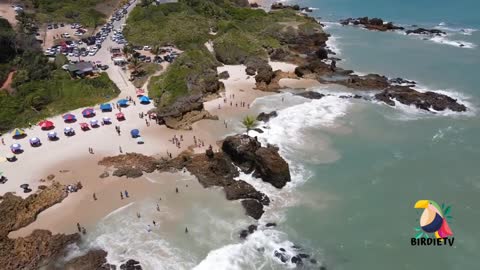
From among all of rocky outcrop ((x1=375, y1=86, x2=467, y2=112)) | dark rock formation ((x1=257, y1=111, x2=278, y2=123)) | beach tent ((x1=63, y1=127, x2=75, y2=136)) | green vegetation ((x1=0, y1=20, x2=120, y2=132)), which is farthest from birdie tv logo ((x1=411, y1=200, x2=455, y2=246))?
green vegetation ((x1=0, y1=20, x2=120, y2=132))

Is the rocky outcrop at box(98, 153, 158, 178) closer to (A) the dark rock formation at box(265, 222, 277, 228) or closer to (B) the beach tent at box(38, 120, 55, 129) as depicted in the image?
(B) the beach tent at box(38, 120, 55, 129)

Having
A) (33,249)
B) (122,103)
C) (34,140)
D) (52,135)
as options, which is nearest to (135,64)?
(122,103)

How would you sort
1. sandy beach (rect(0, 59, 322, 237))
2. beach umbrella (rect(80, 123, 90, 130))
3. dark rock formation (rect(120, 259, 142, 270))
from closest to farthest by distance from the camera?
1. dark rock formation (rect(120, 259, 142, 270))
2. sandy beach (rect(0, 59, 322, 237))
3. beach umbrella (rect(80, 123, 90, 130))

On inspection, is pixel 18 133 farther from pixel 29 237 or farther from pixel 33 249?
pixel 33 249

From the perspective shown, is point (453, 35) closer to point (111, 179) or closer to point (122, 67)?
point (122, 67)

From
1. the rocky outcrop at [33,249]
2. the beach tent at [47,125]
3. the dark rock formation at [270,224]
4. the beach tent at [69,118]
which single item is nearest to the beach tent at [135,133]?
the beach tent at [69,118]

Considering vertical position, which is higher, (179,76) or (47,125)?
(179,76)
